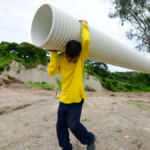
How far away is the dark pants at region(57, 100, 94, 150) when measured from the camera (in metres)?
1.51

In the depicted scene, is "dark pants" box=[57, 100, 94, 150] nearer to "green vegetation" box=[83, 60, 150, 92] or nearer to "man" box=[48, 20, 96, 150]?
"man" box=[48, 20, 96, 150]

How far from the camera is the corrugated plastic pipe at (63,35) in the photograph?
1.54 meters

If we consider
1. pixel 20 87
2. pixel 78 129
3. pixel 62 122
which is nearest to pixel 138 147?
A: pixel 78 129

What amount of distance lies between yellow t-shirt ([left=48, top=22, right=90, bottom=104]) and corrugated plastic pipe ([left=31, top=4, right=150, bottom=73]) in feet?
0.44

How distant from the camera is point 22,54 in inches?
542

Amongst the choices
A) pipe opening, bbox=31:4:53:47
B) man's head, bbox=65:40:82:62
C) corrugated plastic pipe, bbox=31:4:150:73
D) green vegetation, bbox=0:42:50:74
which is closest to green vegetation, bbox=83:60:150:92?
green vegetation, bbox=0:42:50:74

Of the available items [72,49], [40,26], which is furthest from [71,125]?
[40,26]

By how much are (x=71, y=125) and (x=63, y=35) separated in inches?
39.0

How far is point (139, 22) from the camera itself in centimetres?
1069

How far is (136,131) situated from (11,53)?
13.5 metres

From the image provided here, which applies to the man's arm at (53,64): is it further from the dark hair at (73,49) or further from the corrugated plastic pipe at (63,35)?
the dark hair at (73,49)

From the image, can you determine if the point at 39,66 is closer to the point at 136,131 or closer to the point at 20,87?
the point at 20,87

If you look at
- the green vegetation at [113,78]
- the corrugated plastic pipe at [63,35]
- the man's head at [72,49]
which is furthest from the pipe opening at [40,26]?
the green vegetation at [113,78]

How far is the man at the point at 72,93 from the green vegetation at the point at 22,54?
12.3 m
